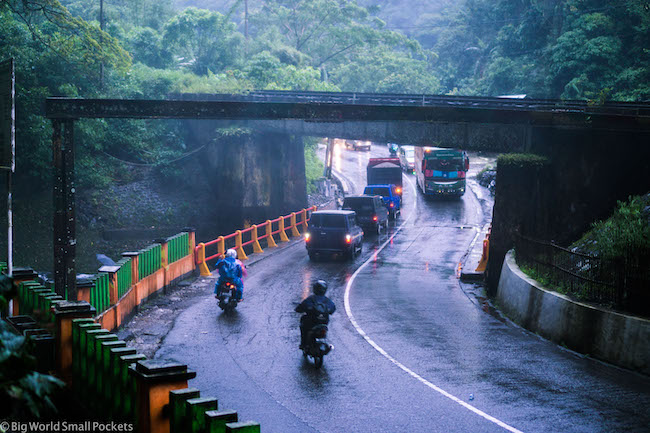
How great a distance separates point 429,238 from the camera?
36719mm

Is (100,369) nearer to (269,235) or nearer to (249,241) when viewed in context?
(269,235)

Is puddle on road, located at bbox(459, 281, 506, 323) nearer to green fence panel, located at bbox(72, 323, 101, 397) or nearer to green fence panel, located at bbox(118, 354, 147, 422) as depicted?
green fence panel, located at bbox(72, 323, 101, 397)

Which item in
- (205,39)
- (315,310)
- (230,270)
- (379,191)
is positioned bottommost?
(230,270)

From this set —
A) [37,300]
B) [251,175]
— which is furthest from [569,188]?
[251,175]

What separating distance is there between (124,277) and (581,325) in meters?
10.8

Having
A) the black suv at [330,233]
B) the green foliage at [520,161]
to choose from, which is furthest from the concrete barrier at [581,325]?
the black suv at [330,233]

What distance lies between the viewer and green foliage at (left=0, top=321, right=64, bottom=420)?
3.38 metres

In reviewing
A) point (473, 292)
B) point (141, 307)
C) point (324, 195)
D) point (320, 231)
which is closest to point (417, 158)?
point (324, 195)

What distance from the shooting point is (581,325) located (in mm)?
13828

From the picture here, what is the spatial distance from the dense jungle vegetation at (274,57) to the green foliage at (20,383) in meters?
26.9

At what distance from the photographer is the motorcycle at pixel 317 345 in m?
12.9

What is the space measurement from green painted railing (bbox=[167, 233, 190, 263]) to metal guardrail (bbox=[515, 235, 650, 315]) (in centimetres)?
1146

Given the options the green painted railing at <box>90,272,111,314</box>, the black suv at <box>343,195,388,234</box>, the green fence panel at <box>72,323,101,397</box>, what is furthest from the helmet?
the black suv at <box>343,195,388,234</box>

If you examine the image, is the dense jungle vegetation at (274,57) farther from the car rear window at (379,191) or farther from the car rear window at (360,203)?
the car rear window at (379,191)
